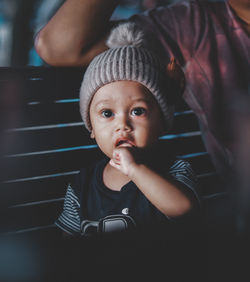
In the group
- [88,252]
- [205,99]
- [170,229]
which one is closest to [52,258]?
[88,252]

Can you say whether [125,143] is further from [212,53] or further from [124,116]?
[212,53]

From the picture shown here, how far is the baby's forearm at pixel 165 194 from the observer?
876 millimetres

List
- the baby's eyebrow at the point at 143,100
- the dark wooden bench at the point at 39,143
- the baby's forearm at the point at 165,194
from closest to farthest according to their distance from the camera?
the baby's forearm at the point at 165,194
the baby's eyebrow at the point at 143,100
the dark wooden bench at the point at 39,143

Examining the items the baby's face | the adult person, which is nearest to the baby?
the baby's face

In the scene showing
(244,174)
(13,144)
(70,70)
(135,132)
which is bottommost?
(244,174)

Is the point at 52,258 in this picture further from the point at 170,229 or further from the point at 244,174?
the point at 244,174

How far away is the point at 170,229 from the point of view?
541 millimetres

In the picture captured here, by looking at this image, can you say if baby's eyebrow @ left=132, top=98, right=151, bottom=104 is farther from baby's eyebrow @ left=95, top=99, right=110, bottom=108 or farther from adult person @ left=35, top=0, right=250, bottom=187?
adult person @ left=35, top=0, right=250, bottom=187

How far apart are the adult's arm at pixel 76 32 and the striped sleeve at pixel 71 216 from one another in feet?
1.88

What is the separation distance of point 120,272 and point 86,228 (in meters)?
0.61

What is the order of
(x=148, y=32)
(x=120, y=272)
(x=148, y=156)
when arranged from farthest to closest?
(x=148, y=32), (x=148, y=156), (x=120, y=272)

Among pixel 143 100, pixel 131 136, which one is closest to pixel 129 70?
pixel 143 100

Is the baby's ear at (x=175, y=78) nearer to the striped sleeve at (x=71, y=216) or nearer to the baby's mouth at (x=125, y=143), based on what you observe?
the baby's mouth at (x=125, y=143)

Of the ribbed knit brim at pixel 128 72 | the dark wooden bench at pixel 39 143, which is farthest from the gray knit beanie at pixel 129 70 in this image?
the dark wooden bench at pixel 39 143
